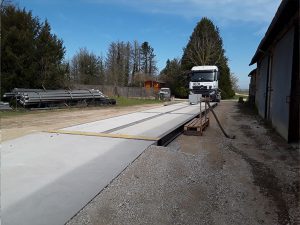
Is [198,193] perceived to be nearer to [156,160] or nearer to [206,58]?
[156,160]

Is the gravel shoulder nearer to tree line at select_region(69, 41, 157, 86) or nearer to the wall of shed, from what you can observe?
the wall of shed

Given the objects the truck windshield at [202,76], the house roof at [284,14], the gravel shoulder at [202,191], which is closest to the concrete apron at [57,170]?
the gravel shoulder at [202,191]

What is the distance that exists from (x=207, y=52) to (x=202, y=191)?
42.2 m

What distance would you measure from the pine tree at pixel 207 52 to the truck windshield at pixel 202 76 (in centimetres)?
1980

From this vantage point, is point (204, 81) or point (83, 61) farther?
point (83, 61)

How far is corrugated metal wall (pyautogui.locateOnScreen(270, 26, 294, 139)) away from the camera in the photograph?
8.72m

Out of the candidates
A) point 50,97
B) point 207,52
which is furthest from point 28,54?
point 207,52

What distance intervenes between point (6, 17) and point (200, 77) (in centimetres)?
1492

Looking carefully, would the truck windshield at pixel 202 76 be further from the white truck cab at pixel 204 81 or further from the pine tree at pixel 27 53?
the pine tree at pixel 27 53

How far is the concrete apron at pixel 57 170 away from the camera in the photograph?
3.56 meters

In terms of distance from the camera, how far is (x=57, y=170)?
4.94m

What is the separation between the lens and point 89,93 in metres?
23.9

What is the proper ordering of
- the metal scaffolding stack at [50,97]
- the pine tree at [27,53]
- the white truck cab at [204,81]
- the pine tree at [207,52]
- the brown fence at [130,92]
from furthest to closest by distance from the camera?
the pine tree at [207,52] < the brown fence at [130,92] < the white truck cab at [204,81] < the pine tree at [27,53] < the metal scaffolding stack at [50,97]

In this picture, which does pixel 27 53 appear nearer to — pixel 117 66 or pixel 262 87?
pixel 262 87
